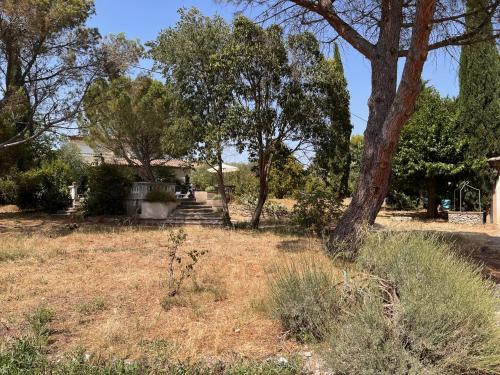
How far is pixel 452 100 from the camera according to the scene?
69.7 ft

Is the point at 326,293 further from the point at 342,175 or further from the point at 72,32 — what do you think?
the point at 342,175

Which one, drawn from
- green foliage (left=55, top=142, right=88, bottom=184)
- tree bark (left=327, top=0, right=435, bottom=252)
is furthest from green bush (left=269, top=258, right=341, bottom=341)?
green foliage (left=55, top=142, right=88, bottom=184)

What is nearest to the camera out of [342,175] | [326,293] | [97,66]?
[326,293]

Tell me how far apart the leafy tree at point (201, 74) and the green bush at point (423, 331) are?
1036 cm

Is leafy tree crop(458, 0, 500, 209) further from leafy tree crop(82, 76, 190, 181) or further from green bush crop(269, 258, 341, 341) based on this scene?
green bush crop(269, 258, 341, 341)

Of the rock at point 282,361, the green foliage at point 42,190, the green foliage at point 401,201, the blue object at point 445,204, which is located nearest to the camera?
the rock at point 282,361

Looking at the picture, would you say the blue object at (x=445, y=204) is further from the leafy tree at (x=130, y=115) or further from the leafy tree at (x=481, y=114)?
the leafy tree at (x=130, y=115)

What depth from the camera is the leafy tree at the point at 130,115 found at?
16766 mm

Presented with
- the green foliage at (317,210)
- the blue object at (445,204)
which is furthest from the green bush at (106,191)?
the blue object at (445,204)

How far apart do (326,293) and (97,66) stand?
13887 millimetres

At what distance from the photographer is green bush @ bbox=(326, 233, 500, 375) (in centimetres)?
297

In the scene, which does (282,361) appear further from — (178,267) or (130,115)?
(130,115)

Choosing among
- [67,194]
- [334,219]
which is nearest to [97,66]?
[67,194]

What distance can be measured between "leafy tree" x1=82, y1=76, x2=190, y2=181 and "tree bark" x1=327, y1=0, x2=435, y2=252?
8164 mm
